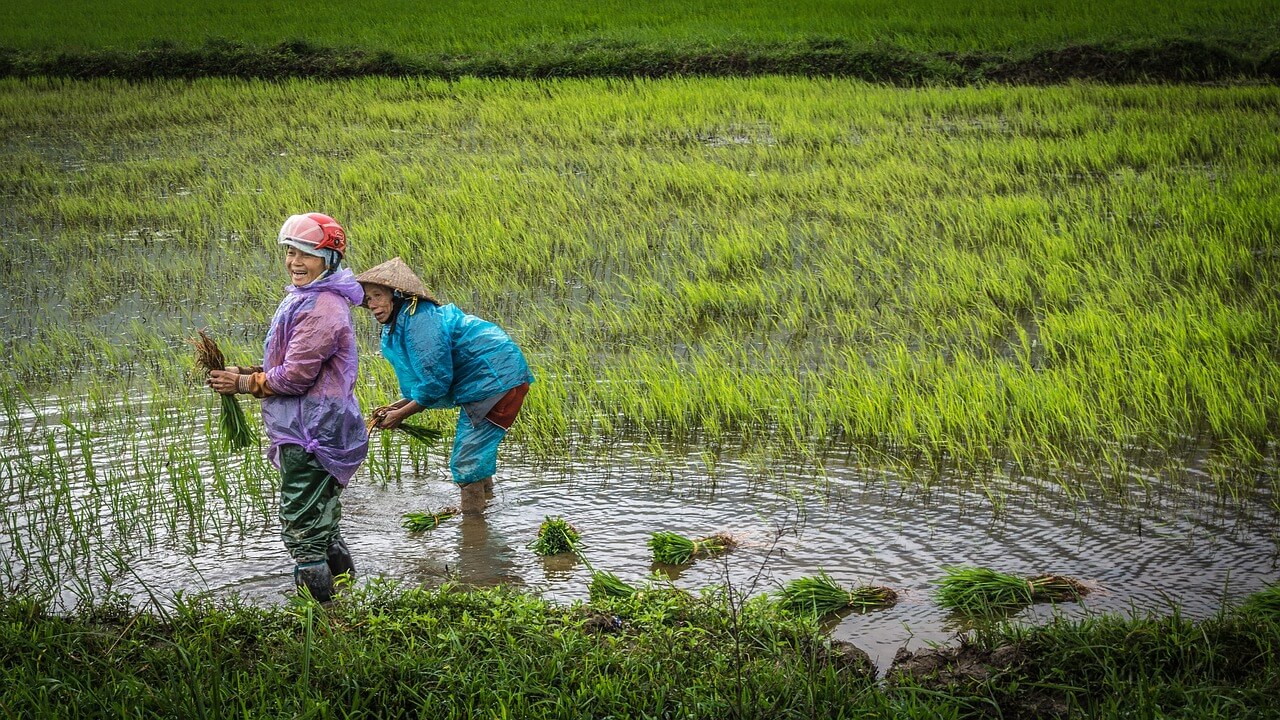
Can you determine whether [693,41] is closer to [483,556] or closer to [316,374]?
[483,556]

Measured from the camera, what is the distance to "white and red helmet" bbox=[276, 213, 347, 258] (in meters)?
3.18

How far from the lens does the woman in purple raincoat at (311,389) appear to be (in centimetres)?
322

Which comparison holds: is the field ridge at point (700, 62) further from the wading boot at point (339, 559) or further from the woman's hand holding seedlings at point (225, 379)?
the woman's hand holding seedlings at point (225, 379)

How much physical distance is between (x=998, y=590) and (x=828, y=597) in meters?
0.49

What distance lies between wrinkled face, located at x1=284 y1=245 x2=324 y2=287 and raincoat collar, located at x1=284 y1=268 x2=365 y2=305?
3cm

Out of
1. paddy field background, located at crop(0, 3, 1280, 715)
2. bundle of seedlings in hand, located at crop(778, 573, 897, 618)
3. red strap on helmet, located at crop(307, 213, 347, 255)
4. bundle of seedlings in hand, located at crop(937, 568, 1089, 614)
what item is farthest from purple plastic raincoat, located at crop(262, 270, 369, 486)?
bundle of seedlings in hand, located at crop(937, 568, 1089, 614)

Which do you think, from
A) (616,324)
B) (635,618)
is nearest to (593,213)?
(616,324)

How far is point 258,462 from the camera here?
443cm

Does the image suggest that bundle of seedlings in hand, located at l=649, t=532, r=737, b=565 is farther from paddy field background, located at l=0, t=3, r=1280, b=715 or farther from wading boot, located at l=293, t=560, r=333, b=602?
wading boot, located at l=293, t=560, r=333, b=602

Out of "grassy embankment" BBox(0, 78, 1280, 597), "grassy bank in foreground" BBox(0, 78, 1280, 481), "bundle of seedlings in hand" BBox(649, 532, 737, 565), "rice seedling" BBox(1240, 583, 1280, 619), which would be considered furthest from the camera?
"grassy bank in foreground" BBox(0, 78, 1280, 481)

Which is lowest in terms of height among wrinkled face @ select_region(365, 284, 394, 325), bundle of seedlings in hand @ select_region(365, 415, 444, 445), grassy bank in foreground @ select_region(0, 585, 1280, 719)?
grassy bank in foreground @ select_region(0, 585, 1280, 719)

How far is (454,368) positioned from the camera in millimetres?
4031

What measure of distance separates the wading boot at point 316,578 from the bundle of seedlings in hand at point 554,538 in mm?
720

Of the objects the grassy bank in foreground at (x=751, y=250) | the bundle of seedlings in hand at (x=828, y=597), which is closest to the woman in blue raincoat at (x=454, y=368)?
the grassy bank in foreground at (x=751, y=250)
